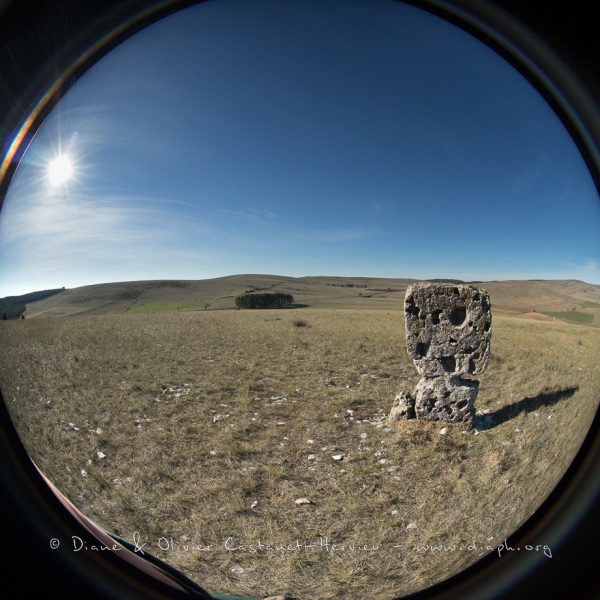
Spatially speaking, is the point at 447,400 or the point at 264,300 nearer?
the point at 447,400

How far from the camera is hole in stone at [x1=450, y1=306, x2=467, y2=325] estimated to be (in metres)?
5.06

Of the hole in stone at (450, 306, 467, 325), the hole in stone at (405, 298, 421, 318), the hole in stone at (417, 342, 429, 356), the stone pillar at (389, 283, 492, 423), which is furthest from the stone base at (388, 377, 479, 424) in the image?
the hole in stone at (405, 298, 421, 318)

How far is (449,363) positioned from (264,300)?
29.3m

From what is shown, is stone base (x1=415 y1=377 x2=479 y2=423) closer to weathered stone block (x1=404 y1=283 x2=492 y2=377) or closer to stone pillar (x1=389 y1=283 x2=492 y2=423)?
stone pillar (x1=389 y1=283 x2=492 y2=423)

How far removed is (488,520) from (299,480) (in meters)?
2.27

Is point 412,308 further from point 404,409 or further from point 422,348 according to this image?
point 404,409

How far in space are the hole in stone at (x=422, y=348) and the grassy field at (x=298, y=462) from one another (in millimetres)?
1328

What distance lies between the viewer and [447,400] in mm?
5391

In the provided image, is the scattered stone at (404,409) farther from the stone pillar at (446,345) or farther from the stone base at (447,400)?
the stone base at (447,400)

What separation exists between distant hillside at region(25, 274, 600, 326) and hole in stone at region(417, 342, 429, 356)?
1423mm

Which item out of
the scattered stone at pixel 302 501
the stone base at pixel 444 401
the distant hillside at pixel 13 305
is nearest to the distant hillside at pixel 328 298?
the distant hillside at pixel 13 305

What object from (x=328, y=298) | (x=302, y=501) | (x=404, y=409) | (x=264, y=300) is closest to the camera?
(x=302, y=501)

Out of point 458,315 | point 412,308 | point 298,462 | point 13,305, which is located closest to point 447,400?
point 458,315

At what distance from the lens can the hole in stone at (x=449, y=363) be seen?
5254 millimetres
